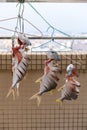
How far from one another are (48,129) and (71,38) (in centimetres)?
59

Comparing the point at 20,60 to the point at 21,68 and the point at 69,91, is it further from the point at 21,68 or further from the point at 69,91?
the point at 69,91

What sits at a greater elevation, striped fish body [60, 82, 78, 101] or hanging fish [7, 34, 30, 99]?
hanging fish [7, 34, 30, 99]

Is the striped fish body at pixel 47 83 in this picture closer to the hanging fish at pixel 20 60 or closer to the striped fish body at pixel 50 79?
the striped fish body at pixel 50 79

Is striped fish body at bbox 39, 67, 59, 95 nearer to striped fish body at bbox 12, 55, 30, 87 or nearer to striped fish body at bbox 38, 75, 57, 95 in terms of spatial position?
striped fish body at bbox 38, 75, 57, 95

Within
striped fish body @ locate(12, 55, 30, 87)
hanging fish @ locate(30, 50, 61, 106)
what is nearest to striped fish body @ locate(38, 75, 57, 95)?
hanging fish @ locate(30, 50, 61, 106)

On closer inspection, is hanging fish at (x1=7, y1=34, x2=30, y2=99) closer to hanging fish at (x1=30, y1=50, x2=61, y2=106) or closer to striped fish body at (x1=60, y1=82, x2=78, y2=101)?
hanging fish at (x1=30, y1=50, x2=61, y2=106)

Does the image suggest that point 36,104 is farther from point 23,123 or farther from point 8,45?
point 8,45

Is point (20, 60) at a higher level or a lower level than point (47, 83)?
higher

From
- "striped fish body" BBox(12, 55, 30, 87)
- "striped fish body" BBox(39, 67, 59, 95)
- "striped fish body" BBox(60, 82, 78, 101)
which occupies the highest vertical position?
"striped fish body" BBox(12, 55, 30, 87)

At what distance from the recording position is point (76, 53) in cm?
190

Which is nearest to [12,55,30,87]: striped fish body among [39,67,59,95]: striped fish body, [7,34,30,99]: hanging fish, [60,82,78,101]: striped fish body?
[7,34,30,99]: hanging fish

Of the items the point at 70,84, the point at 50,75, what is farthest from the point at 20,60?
the point at 70,84

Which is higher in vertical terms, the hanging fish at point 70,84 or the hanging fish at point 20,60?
the hanging fish at point 20,60

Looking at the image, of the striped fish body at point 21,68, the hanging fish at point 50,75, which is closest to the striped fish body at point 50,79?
the hanging fish at point 50,75
